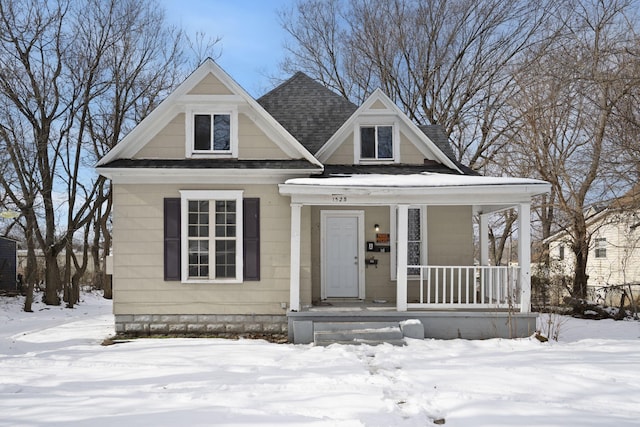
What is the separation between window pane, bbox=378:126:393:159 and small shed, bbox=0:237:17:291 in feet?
54.2

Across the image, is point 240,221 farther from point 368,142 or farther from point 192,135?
point 368,142

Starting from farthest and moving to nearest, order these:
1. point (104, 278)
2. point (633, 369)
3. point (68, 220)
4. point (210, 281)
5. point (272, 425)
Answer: point (104, 278) → point (68, 220) → point (210, 281) → point (633, 369) → point (272, 425)

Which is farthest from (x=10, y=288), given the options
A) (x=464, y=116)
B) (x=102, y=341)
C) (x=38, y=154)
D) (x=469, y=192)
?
(x=464, y=116)

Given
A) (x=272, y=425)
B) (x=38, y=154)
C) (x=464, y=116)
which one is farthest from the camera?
(x=464, y=116)

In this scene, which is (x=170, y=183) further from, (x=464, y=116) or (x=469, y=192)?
(x=464, y=116)

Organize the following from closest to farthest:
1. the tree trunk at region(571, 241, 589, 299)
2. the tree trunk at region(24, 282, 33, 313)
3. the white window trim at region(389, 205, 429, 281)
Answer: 1. the white window trim at region(389, 205, 429, 281)
2. the tree trunk at region(571, 241, 589, 299)
3. the tree trunk at region(24, 282, 33, 313)

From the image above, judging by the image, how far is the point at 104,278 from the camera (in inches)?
876

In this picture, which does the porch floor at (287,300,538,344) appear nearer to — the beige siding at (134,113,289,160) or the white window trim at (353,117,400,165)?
the beige siding at (134,113,289,160)

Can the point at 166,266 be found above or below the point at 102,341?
above

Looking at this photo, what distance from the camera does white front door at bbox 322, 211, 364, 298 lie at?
10148mm

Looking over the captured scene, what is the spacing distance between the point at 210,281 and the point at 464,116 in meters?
15.4

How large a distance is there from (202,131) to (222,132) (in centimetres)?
40

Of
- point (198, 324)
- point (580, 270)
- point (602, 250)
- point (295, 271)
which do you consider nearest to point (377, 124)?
point (295, 271)

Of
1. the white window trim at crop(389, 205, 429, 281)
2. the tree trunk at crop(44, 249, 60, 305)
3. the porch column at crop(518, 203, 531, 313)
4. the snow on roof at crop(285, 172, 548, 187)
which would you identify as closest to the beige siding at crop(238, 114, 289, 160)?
the snow on roof at crop(285, 172, 548, 187)
